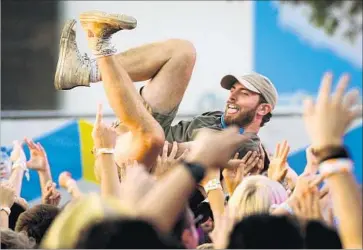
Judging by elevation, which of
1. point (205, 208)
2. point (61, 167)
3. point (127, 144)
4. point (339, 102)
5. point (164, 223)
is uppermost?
A: point (339, 102)

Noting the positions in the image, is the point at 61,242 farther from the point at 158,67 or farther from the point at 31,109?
the point at 31,109

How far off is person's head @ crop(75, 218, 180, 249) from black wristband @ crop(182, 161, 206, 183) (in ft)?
1.44

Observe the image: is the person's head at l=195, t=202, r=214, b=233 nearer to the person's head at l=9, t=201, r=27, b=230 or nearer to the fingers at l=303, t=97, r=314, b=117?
the person's head at l=9, t=201, r=27, b=230

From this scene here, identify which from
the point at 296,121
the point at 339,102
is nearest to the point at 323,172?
the point at 339,102

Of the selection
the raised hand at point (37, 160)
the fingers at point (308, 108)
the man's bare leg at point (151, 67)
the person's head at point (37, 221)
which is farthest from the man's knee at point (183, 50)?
the raised hand at point (37, 160)

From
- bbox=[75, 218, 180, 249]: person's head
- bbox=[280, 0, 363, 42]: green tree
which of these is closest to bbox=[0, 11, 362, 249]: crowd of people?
bbox=[75, 218, 180, 249]: person's head

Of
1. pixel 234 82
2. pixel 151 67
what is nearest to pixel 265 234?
pixel 151 67

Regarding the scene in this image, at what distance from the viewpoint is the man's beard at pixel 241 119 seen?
6051mm

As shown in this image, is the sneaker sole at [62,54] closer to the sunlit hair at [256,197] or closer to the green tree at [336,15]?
the sunlit hair at [256,197]

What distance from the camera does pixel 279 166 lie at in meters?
5.79

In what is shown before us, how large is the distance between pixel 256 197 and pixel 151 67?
1.12 metres

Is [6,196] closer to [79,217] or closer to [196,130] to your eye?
[196,130]

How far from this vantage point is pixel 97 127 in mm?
5121

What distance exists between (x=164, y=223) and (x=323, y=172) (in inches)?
19.5
